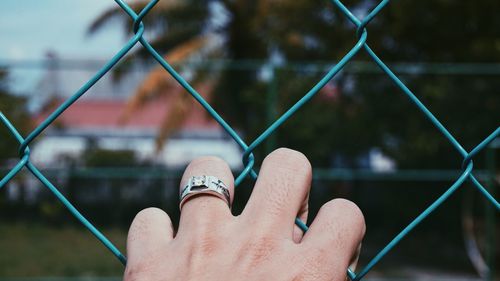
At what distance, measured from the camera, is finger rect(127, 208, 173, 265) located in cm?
72

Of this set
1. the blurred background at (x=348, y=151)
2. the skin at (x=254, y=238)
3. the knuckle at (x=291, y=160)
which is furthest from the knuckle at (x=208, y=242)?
the blurred background at (x=348, y=151)

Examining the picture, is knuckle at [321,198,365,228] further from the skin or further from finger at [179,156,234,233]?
finger at [179,156,234,233]

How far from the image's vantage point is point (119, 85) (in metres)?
11.4

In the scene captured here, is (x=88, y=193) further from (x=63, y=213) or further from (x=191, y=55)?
(x=191, y=55)

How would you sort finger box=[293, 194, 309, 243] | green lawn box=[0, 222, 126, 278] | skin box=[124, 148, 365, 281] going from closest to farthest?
1. skin box=[124, 148, 365, 281]
2. finger box=[293, 194, 309, 243]
3. green lawn box=[0, 222, 126, 278]

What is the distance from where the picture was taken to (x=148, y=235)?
2.44 feet

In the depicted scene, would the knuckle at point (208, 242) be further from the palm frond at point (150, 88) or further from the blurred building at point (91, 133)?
the palm frond at point (150, 88)

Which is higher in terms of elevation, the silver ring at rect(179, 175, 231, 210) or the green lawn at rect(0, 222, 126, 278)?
the green lawn at rect(0, 222, 126, 278)

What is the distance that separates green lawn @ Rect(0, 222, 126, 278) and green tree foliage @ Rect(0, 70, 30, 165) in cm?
113

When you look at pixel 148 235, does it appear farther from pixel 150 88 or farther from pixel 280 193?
pixel 150 88

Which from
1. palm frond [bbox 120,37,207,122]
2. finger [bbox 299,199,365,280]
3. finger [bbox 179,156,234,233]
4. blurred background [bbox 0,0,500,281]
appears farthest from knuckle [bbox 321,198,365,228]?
palm frond [bbox 120,37,207,122]

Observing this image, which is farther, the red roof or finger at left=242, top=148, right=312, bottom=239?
the red roof

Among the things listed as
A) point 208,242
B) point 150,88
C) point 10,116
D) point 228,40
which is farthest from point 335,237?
point 228,40

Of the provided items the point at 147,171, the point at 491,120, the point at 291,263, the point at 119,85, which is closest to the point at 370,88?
the point at 491,120
